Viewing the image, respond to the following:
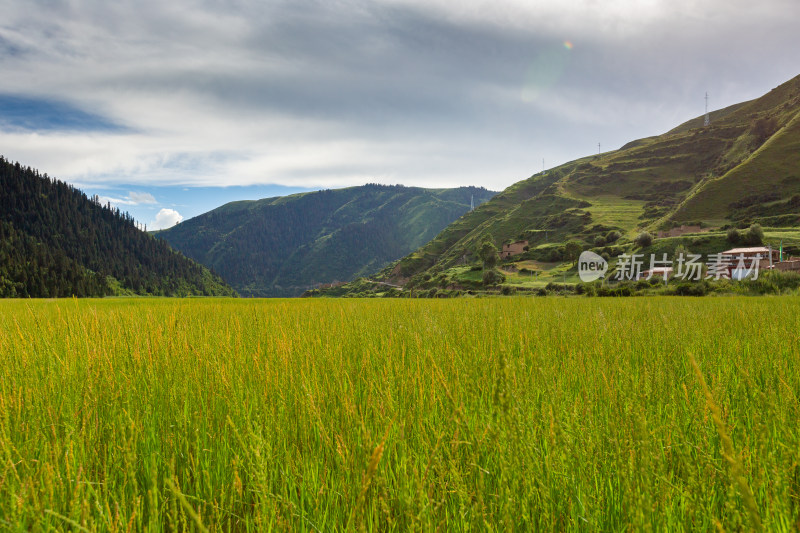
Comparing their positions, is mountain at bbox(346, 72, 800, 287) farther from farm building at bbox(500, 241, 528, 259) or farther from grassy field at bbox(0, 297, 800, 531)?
grassy field at bbox(0, 297, 800, 531)

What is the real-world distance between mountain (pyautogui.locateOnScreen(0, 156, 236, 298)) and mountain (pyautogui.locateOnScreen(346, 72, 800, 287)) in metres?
75.2

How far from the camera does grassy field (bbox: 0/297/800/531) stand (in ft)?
4.29

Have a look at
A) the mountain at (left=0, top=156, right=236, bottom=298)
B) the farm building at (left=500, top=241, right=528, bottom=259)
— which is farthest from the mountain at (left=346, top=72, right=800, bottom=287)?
the mountain at (left=0, top=156, right=236, bottom=298)

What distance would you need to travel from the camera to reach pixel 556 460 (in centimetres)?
160

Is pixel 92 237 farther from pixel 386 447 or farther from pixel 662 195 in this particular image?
pixel 662 195

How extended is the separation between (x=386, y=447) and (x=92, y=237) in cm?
Answer: 16351

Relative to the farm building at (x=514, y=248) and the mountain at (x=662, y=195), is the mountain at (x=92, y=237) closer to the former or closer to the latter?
the mountain at (x=662, y=195)

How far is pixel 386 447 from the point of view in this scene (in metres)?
1.85

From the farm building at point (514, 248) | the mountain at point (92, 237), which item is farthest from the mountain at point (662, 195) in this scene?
the mountain at point (92, 237)

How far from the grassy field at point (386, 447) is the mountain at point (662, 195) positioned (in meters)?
75.6

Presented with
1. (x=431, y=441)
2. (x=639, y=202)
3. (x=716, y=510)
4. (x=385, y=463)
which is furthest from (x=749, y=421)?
(x=639, y=202)

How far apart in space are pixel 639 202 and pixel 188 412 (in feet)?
418

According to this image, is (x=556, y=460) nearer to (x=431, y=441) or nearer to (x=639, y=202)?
(x=431, y=441)

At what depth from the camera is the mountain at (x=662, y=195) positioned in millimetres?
70312
